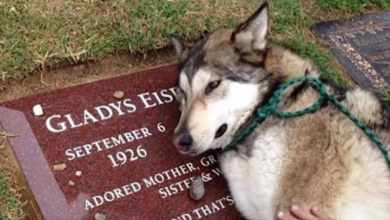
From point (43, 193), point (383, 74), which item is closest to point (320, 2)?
point (383, 74)

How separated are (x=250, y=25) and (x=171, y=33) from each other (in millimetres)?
1013

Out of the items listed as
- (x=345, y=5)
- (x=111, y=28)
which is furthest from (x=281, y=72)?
(x=345, y=5)

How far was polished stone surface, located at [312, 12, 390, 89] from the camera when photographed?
512 cm

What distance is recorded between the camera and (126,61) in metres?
4.71

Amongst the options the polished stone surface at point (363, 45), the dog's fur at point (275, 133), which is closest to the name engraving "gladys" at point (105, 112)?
the dog's fur at point (275, 133)

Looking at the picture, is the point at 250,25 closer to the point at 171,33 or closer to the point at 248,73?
the point at 248,73

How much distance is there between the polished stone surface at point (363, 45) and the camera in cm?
512

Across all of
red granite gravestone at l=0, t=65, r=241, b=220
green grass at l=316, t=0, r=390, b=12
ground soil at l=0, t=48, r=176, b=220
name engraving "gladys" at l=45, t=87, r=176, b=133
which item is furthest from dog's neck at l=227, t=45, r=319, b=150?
green grass at l=316, t=0, r=390, b=12

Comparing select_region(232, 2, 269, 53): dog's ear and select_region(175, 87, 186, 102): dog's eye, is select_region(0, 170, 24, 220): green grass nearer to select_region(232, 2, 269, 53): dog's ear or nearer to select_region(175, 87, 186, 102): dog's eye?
select_region(175, 87, 186, 102): dog's eye

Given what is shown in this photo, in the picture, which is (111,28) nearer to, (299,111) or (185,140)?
(185,140)

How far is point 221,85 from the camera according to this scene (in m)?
3.80

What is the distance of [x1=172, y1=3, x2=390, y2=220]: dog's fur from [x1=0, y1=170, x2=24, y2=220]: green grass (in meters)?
0.94

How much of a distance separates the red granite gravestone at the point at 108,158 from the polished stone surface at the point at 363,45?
1.52m

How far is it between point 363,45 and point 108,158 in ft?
7.81
